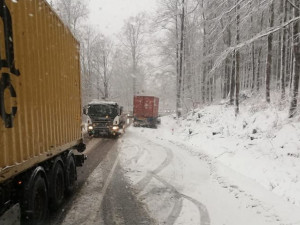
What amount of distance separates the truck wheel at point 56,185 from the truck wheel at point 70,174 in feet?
1.37

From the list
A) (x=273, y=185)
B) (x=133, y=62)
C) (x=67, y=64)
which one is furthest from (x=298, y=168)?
(x=133, y=62)

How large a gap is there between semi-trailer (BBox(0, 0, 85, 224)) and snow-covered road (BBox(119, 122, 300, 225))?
2333 mm

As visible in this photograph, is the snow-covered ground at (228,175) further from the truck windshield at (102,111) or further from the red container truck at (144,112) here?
the red container truck at (144,112)

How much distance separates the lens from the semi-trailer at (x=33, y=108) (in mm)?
4246

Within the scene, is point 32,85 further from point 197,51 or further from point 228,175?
point 197,51

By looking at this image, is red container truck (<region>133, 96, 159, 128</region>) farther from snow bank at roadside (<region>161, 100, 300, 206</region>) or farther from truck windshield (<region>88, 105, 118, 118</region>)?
snow bank at roadside (<region>161, 100, 300, 206</region>)

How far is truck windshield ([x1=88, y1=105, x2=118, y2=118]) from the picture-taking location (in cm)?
2211

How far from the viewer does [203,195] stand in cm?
778

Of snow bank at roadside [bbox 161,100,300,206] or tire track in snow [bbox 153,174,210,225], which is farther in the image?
snow bank at roadside [bbox 161,100,300,206]

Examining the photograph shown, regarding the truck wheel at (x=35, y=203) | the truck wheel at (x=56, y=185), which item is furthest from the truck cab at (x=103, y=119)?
the truck wheel at (x=35, y=203)

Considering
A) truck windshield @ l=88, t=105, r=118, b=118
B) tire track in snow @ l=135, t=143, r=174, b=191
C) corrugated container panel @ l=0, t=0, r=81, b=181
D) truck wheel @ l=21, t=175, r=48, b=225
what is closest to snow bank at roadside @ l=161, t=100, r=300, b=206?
tire track in snow @ l=135, t=143, r=174, b=191

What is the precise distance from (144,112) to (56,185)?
26.2 meters

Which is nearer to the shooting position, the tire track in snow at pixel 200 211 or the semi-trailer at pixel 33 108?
the semi-trailer at pixel 33 108

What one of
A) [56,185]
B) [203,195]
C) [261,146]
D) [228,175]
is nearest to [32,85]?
[56,185]
